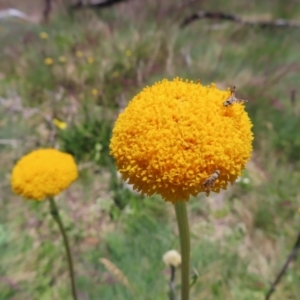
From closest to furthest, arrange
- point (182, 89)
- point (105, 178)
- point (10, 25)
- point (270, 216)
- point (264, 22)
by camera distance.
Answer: point (182, 89) < point (270, 216) < point (105, 178) < point (264, 22) < point (10, 25)

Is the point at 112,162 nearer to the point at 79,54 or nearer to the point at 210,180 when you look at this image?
the point at 79,54

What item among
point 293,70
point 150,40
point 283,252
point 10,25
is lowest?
point 283,252

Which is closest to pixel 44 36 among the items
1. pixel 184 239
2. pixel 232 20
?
pixel 232 20

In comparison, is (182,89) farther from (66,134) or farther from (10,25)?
(10,25)

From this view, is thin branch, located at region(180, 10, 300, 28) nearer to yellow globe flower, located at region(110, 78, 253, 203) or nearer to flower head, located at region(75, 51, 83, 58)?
flower head, located at region(75, 51, 83, 58)

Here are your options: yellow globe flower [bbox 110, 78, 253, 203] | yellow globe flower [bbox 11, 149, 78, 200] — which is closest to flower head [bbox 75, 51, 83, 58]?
yellow globe flower [bbox 11, 149, 78, 200]

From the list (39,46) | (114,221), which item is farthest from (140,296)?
(39,46)

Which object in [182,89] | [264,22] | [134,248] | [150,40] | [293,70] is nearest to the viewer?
[182,89]
